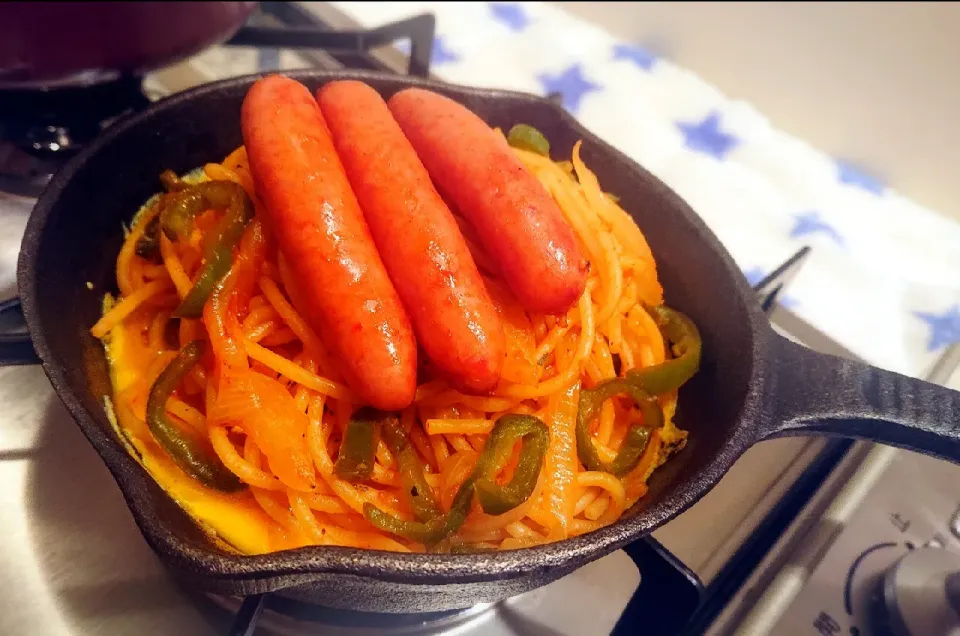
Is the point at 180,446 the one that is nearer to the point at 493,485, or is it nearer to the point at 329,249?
the point at 329,249

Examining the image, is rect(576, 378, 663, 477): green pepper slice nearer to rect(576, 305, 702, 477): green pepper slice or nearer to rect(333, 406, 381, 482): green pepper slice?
rect(576, 305, 702, 477): green pepper slice

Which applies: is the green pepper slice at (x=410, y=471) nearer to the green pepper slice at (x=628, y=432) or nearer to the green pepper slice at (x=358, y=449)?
the green pepper slice at (x=358, y=449)

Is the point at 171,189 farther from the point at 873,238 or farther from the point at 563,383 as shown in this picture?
the point at 873,238

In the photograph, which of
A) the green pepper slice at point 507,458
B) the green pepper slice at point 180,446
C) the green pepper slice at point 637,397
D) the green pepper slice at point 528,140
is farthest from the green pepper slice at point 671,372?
the green pepper slice at point 180,446

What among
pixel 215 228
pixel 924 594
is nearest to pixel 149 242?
pixel 215 228

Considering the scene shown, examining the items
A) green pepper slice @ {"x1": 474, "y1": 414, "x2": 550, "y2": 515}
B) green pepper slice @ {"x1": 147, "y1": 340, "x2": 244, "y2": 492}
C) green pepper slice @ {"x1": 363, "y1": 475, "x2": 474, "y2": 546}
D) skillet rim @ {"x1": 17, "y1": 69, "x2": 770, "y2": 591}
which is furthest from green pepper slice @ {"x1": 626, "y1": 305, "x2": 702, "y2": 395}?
green pepper slice @ {"x1": 147, "y1": 340, "x2": 244, "y2": 492}
